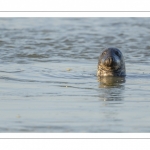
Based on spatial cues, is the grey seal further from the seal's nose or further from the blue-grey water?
the blue-grey water

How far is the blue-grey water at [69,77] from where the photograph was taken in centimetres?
956

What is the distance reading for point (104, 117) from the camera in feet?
32.1

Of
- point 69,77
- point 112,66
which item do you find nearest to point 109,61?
point 112,66

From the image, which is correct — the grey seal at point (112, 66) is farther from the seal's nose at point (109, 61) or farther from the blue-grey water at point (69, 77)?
the blue-grey water at point (69, 77)

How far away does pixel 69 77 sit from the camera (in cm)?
1377

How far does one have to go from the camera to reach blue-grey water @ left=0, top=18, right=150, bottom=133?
9562 millimetres

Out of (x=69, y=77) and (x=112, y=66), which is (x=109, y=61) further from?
(x=69, y=77)

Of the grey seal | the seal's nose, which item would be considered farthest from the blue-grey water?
the seal's nose

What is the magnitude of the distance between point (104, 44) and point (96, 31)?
8.61ft

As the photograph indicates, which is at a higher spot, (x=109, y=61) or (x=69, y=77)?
(x=109, y=61)

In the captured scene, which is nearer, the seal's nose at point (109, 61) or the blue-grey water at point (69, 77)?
the blue-grey water at point (69, 77)

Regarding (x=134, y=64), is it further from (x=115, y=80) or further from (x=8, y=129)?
(x=8, y=129)

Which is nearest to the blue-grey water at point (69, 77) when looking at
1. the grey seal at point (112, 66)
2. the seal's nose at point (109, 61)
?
the grey seal at point (112, 66)
